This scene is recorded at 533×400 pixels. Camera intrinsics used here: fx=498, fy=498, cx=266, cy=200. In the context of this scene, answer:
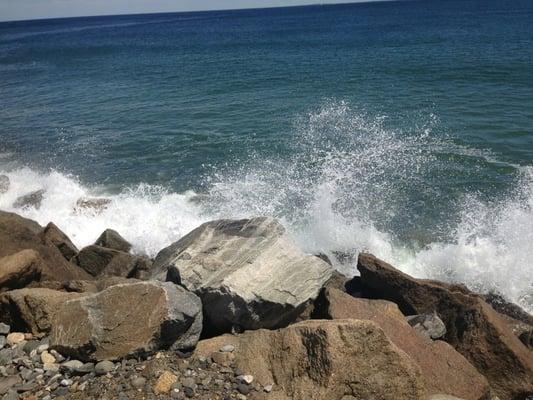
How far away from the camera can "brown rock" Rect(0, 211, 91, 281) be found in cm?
899

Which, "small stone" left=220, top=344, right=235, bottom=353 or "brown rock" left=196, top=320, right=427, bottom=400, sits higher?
"brown rock" left=196, top=320, right=427, bottom=400

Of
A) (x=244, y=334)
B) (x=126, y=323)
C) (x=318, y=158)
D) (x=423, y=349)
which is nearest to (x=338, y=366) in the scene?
(x=244, y=334)

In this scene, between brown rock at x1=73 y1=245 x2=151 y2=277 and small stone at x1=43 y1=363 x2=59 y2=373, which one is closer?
small stone at x1=43 y1=363 x2=59 y2=373

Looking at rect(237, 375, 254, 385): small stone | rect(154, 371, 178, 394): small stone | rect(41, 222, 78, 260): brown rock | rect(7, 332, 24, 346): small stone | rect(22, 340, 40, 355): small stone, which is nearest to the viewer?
rect(154, 371, 178, 394): small stone

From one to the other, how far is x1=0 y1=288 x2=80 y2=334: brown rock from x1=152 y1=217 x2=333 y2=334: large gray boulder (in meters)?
1.60

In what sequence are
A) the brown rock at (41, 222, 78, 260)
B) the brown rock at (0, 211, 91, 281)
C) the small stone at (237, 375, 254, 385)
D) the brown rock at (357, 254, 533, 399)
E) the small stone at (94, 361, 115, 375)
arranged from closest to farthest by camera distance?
the small stone at (237, 375, 254, 385)
the small stone at (94, 361, 115, 375)
the brown rock at (357, 254, 533, 399)
the brown rock at (0, 211, 91, 281)
the brown rock at (41, 222, 78, 260)

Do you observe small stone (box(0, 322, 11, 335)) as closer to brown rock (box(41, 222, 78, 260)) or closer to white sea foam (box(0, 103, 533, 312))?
brown rock (box(41, 222, 78, 260))

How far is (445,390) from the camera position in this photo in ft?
19.1

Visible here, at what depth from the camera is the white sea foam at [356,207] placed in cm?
1127

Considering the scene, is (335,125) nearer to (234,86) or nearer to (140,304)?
(234,86)

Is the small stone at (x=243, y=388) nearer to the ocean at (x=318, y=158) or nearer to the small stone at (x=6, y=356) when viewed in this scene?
the small stone at (x=6, y=356)

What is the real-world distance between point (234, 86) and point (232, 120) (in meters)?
7.79

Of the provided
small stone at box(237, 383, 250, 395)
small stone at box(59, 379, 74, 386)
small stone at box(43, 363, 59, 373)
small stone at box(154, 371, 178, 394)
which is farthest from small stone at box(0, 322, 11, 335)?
small stone at box(237, 383, 250, 395)

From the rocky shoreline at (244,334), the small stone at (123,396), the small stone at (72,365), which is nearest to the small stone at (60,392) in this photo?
the rocky shoreline at (244,334)
